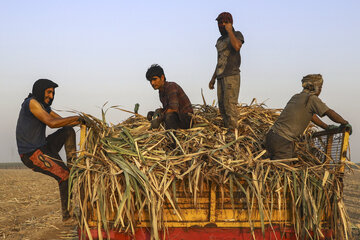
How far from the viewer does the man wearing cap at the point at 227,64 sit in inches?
181

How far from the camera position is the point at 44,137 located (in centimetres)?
384

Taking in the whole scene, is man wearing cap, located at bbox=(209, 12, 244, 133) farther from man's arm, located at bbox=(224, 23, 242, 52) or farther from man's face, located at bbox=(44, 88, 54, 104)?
man's face, located at bbox=(44, 88, 54, 104)

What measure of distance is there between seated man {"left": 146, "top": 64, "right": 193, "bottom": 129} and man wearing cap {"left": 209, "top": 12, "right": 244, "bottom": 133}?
0.55 meters

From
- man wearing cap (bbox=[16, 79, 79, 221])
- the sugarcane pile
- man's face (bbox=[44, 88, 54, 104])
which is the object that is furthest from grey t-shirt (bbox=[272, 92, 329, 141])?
man's face (bbox=[44, 88, 54, 104])

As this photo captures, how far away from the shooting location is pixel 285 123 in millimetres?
3795

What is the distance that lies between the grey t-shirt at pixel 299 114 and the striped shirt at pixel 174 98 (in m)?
1.07

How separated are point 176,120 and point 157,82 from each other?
1.68ft

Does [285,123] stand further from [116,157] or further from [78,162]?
[78,162]

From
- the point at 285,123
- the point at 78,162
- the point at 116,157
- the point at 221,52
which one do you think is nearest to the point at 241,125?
the point at 285,123

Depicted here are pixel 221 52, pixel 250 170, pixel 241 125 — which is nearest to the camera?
pixel 250 170

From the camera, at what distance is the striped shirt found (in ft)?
13.5

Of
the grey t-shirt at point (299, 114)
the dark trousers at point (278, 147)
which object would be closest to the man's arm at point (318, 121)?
the grey t-shirt at point (299, 114)

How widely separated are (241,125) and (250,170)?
1.30 meters

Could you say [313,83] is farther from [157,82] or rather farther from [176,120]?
[157,82]
